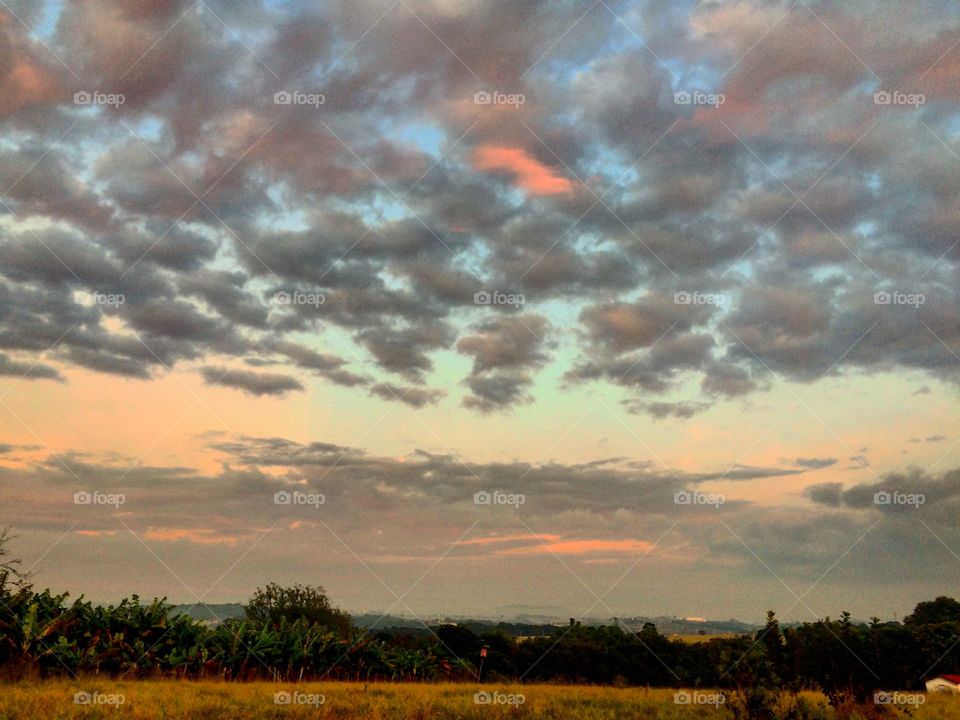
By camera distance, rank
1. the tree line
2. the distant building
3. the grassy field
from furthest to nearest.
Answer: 1. the distant building
2. the tree line
3. the grassy field

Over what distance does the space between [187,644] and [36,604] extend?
15.6 ft

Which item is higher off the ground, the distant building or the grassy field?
the grassy field

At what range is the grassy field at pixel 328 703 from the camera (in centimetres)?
1861

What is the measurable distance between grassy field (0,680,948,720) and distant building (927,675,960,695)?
8.88m

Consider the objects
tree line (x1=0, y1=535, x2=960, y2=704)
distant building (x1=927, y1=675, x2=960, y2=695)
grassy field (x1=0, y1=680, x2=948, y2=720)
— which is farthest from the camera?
distant building (x1=927, y1=675, x2=960, y2=695)

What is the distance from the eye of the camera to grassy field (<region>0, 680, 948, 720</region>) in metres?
18.6

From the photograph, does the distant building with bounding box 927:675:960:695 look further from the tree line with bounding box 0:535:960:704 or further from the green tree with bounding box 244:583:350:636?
the green tree with bounding box 244:583:350:636

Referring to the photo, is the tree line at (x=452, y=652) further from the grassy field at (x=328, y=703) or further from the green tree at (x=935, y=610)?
the green tree at (x=935, y=610)

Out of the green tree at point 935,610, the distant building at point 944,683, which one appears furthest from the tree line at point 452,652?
the green tree at point 935,610

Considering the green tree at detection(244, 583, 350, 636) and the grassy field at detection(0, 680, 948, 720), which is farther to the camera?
the green tree at detection(244, 583, 350, 636)

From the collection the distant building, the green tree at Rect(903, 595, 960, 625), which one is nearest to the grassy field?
the distant building

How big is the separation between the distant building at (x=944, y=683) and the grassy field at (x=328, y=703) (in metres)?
8.88

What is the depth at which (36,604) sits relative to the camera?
81.1 feet

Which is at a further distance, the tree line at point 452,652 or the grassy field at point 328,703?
the tree line at point 452,652
